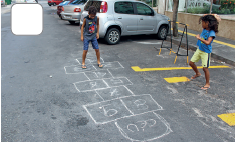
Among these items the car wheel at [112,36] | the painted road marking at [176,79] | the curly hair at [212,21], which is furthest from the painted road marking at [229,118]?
the car wheel at [112,36]

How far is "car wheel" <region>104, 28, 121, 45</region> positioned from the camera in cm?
910

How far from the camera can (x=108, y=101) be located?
4.41 meters

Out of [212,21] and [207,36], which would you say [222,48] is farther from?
[212,21]

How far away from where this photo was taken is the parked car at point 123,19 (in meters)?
8.82

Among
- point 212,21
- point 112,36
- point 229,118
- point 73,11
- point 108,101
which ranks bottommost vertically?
point 229,118

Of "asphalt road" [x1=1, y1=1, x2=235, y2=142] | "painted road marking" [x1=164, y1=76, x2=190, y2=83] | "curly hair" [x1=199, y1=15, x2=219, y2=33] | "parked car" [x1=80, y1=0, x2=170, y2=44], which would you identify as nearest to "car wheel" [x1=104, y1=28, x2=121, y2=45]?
"parked car" [x1=80, y1=0, x2=170, y2=44]

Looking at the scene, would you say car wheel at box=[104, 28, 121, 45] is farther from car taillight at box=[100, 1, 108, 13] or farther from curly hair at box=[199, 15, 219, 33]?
curly hair at box=[199, 15, 219, 33]

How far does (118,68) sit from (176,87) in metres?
1.93

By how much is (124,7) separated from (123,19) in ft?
1.96

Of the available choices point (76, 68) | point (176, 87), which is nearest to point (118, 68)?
point (76, 68)

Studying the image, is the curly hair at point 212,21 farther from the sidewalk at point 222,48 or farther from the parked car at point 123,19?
the parked car at point 123,19

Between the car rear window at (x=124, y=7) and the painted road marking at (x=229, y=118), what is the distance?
21.4ft

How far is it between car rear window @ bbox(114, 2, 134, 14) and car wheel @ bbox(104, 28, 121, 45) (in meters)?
0.89

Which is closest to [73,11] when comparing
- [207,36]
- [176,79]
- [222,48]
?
[222,48]
